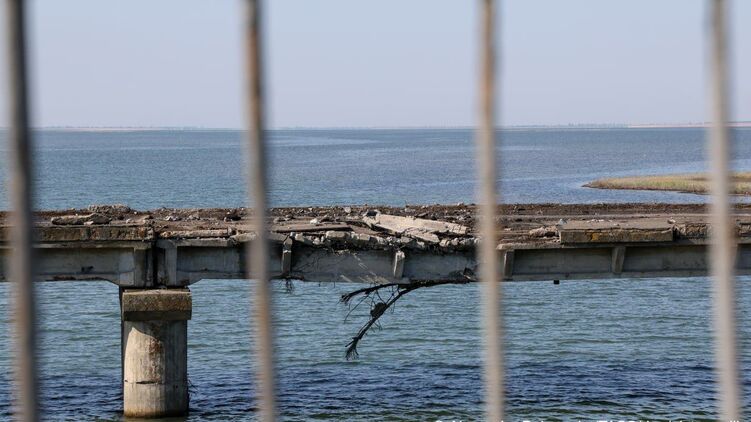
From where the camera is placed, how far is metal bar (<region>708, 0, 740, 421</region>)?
3430 mm

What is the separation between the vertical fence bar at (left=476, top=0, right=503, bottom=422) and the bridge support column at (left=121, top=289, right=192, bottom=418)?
1281 cm

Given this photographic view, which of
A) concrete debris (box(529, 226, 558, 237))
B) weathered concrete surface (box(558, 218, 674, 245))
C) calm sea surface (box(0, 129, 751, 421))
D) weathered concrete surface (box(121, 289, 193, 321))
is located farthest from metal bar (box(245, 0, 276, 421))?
concrete debris (box(529, 226, 558, 237))

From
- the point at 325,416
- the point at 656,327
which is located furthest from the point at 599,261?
the point at 656,327

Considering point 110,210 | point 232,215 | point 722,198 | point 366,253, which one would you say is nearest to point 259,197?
point 722,198

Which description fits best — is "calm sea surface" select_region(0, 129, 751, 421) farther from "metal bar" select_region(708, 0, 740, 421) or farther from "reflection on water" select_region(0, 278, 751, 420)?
"metal bar" select_region(708, 0, 740, 421)

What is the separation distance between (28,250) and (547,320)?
83.4 feet

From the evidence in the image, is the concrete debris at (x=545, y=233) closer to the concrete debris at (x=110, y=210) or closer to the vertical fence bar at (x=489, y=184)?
the concrete debris at (x=110, y=210)

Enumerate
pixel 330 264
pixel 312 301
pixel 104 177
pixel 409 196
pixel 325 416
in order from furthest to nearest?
pixel 104 177
pixel 409 196
pixel 312 301
pixel 325 416
pixel 330 264

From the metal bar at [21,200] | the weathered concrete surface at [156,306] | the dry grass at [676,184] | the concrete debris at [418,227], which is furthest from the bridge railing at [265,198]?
the dry grass at [676,184]

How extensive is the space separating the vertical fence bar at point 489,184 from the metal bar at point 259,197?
2.22ft

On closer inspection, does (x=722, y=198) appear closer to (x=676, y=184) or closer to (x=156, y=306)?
(x=156, y=306)

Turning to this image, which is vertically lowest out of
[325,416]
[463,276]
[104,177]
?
[325,416]

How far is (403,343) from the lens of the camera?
25.0 meters

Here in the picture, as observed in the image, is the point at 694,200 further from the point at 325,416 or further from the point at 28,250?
the point at 28,250
